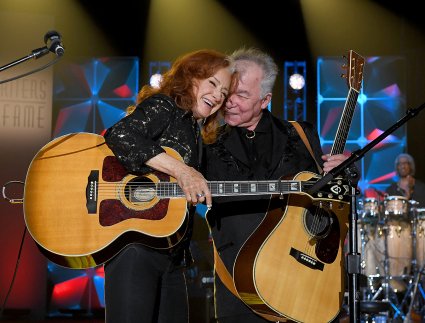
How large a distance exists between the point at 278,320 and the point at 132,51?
6.60m

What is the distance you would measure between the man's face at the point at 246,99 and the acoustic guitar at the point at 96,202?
27.9 inches

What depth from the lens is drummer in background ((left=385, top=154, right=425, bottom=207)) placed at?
8625 millimetres

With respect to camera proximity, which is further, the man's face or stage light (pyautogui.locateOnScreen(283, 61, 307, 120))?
stage light (pyautogui.locateOnScreen(283, 61, 307, 120))

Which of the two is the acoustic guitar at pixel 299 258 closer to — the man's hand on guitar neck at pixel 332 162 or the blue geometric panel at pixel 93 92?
the man's hand on guitar neck at pixel 332 162

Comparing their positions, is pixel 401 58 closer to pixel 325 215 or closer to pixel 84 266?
pixel 325 215

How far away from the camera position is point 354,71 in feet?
12.3

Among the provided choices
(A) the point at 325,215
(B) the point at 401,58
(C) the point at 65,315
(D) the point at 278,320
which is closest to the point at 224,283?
(D) the point at 278,320

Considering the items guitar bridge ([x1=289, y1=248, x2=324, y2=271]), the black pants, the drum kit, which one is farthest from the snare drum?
the black pants

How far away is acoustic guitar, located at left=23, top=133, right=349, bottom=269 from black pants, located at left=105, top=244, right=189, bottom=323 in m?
0.07

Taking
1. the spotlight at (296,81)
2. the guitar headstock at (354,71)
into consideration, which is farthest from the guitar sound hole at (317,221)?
the spotlight at (296,81)

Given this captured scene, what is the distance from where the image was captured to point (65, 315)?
29.9ft

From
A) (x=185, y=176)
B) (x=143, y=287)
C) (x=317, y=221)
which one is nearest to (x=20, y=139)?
(x=317, y=221)

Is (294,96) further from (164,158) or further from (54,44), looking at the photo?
(164,158)

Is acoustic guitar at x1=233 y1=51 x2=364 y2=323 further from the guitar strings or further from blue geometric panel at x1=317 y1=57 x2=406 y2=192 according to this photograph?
blue geometric panel at x1=317 y1=57 x2=406 y2=192
